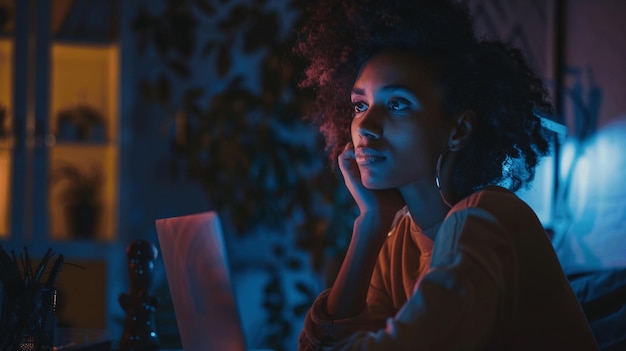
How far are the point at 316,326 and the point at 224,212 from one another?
249cm

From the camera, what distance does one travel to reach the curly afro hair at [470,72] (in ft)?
3.30

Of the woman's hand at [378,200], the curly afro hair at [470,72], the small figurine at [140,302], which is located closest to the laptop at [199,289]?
the small figurine at [140,302]

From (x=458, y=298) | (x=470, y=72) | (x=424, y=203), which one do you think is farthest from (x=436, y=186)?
(x=458, y=298)

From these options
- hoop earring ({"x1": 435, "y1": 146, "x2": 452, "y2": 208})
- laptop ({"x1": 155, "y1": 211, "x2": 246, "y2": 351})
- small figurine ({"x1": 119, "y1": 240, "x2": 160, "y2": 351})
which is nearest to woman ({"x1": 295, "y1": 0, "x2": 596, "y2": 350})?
hoop earring ({"x1": 435, "y1": 146, "x2": 452, "y2": 208})

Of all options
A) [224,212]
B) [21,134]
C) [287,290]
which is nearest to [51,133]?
[21,134]

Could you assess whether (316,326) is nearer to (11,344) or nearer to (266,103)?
(11,344)

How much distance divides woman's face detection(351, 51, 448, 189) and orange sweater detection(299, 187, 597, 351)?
4.7 inches

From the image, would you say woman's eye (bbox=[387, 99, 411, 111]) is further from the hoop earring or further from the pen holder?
the pen holder

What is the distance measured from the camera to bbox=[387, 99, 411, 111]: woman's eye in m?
0.99

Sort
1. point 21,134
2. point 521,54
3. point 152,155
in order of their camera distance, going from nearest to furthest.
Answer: point 521,54, point 21,134, point 152,155

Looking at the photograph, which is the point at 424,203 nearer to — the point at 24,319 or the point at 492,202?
the point at 492,202

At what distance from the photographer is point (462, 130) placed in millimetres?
997

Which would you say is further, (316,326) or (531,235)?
(316,326)

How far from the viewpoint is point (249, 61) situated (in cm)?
360
